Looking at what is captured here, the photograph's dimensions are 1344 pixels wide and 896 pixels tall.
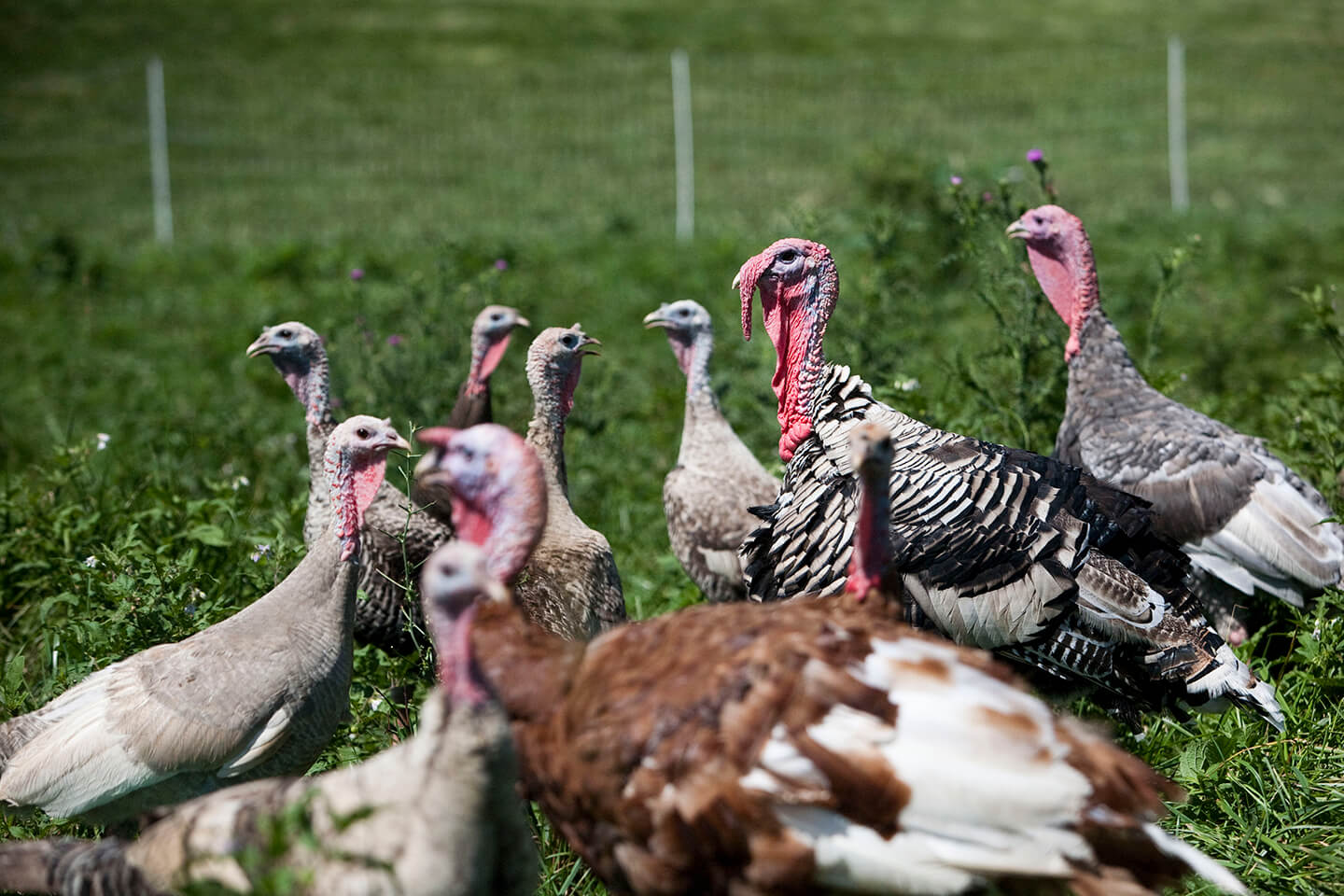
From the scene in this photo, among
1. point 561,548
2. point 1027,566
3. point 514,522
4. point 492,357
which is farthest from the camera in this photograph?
point 492,357

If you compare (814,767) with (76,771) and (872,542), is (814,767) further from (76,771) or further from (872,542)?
(76,771)

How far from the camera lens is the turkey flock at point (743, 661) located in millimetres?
2137

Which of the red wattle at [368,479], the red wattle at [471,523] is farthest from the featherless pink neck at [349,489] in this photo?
the red wattle at [471,523]

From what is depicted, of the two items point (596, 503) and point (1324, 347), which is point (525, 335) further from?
point (1324, 347)

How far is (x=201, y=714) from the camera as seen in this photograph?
2.99 meters

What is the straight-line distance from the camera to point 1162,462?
4164 mm

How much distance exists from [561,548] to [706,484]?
3.35 ft

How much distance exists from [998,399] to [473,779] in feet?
10.8

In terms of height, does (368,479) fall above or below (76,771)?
above

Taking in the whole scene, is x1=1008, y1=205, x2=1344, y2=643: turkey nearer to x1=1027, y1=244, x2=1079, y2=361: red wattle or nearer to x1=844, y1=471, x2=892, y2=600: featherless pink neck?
x1=1027, y1=244, x2=1079, y2=361: red wattle

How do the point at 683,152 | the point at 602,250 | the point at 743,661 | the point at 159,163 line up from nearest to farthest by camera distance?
1. the point at 743,661
2. the point at 602,250
3. the point at 683,152
4. the point at 159,163

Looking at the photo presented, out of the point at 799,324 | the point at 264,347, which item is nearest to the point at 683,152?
the point at 264,347

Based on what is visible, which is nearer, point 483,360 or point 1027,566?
point 1027,566

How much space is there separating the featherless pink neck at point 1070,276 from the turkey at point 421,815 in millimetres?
2986
